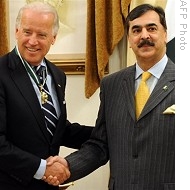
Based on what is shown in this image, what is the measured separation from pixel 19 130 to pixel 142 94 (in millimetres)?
537

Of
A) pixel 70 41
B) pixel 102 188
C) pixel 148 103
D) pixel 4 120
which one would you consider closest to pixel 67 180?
pixel 4 120

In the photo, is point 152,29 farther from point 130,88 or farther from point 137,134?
point 137,134

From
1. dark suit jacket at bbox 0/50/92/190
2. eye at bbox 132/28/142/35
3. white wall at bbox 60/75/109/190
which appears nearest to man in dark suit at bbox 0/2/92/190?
dark suit jacket at bbox 0/50/92/190

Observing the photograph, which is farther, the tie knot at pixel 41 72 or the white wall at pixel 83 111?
the white wall at pixel 83 111

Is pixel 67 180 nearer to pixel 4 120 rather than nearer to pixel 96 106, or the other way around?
pixel 4 120

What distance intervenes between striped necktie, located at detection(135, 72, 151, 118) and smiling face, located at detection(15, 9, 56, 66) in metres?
0.47

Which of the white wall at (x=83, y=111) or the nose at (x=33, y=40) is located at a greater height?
the nose at (x=33, y=40)

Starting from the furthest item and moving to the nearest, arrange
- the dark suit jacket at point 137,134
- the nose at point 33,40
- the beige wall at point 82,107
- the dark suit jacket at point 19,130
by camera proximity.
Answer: the beige wall at point 82,107, the nose at point 33,40, the dark suit jacket at point 19,130, the dark suit jacket at point 137,134

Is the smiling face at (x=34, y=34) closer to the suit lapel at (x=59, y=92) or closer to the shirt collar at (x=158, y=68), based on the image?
the suit lapel at (x=59, y=92)

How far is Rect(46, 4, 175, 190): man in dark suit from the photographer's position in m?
1.35

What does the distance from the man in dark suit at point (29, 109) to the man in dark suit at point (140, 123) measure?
0.09 metres

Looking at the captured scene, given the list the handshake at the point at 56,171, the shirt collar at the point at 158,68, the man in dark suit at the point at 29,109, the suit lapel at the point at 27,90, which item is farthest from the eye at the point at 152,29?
the handshake at the point at 56,171

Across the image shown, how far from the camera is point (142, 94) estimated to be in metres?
1.46

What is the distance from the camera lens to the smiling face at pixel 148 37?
1469mm
